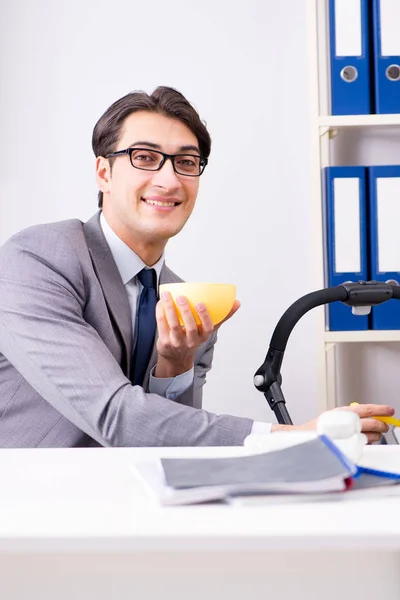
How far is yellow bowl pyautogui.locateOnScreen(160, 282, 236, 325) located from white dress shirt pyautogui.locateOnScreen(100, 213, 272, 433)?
0.33 metres

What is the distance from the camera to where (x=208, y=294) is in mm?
1271

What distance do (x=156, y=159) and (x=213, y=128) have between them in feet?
2.65

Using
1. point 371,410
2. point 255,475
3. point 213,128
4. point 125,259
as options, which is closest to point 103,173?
point 125,259

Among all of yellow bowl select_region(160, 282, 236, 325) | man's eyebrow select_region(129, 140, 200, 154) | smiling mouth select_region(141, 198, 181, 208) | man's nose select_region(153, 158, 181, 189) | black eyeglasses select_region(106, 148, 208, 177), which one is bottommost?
yellow bowl select_region(160, 282, 236, 325)

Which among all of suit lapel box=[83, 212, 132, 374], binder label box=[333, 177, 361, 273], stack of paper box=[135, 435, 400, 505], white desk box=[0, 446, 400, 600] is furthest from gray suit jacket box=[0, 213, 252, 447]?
binder label box=[333, 177, 361, 273]

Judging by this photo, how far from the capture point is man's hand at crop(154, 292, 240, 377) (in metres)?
1.31

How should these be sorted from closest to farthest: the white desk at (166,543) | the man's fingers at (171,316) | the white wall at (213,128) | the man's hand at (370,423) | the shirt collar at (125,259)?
the white desk at (166,543) → the man's hand at (370,423) → the man's fingers at (171,316) → the shirt collar at (125,259) → the white wall at (213,128)

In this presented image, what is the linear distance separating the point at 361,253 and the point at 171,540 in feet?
5.27

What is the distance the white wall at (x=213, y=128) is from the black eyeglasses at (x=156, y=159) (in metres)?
0.73

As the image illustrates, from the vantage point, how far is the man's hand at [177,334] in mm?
1312

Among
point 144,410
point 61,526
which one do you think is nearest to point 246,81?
point 144,410

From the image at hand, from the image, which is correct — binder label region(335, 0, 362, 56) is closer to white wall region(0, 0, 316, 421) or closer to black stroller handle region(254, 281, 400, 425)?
white wall region(0, 0, 316, 421)

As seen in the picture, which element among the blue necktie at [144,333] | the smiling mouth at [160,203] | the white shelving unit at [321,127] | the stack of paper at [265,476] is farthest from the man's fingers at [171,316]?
the white shelving unit at [321,127]

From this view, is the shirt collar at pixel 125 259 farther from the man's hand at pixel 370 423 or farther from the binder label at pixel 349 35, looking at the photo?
the binder label at pixel 349 35
